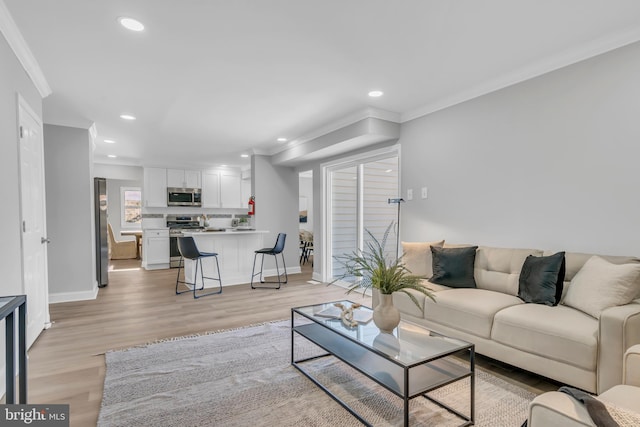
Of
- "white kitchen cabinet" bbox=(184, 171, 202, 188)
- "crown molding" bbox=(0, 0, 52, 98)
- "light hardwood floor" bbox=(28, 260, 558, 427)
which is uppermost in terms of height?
"crown molding" bbox=(0, 0, 52, 98)

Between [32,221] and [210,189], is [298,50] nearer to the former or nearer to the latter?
[32,221]

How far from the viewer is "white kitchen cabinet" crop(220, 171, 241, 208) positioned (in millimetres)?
8672

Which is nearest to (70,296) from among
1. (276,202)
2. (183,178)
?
(276,202)

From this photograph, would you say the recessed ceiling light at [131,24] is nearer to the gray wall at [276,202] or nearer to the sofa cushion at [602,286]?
the sofa cushion at [602,286]

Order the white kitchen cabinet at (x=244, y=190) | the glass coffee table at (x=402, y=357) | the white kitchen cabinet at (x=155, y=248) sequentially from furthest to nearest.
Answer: the white kitchen cabinet at (x=244, y=190), the white kitchen cabinet at (x=155, y=248), the glass coffee table at (x=402, y=357)

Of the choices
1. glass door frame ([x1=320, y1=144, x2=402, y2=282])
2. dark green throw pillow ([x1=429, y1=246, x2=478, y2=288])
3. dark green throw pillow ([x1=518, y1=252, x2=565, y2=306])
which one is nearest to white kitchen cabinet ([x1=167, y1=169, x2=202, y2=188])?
glass door frame ([x1=320, y1=144, x2=402, y2=282])

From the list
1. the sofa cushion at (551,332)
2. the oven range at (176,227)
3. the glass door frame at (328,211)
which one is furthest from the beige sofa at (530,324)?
the oven range at (176,227)

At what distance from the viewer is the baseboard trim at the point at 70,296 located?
4.45m

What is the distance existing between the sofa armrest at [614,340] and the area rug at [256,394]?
18.0 inches

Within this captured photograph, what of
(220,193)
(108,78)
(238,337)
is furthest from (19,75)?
(220,193)

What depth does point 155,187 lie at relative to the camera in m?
7.79

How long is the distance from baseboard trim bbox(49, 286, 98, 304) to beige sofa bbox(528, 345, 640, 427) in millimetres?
5275

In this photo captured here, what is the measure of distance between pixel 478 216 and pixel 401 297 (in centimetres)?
117

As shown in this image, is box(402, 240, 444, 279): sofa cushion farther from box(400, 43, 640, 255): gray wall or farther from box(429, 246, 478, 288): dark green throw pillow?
box(400, 43, 640, 255): gray wall
